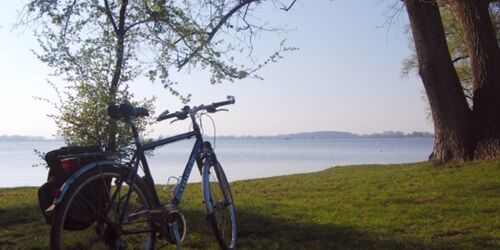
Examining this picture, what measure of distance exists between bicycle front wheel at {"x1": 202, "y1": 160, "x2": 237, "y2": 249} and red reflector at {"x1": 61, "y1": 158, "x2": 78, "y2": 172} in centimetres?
118

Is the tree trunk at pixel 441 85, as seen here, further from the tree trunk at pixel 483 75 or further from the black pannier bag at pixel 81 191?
the black pannier bag at pixel 81 191

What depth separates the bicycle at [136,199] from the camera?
362cm

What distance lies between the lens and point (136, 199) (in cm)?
405

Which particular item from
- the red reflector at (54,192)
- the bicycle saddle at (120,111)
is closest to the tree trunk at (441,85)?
the bicycle saddle at (120,111)

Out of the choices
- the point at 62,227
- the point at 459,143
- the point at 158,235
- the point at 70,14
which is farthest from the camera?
the point at 459,143

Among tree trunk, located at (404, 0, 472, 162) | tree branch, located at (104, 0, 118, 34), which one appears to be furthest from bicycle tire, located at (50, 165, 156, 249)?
tree trunk, located at (404, 0, 472, 162)

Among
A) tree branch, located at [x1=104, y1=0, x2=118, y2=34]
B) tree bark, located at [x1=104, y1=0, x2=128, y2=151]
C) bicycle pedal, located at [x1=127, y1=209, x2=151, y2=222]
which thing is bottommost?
bicycle pedal, located at [x1=127, y1=209, x2=151, y2=222]

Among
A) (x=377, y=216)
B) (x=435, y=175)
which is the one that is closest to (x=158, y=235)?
(x=377, y=216)

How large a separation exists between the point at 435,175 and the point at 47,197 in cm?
1027

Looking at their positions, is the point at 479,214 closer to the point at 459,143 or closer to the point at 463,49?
the point at 459,143

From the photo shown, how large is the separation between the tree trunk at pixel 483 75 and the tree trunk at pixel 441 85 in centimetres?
25

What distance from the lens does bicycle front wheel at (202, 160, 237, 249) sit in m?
4.55

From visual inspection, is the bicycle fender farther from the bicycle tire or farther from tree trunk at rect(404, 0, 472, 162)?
tree trunk at rect(404, 0, 472, 162)

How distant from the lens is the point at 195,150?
15.1 ft
